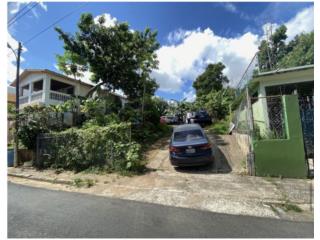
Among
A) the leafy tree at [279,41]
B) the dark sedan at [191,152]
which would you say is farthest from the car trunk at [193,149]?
the leafy tree at [279,41]

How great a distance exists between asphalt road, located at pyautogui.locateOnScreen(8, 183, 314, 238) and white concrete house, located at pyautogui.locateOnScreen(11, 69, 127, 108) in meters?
13.9

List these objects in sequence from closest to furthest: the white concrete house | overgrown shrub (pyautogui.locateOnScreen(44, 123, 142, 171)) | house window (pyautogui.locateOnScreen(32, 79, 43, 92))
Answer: overgrown shrub (pyautogui.locateOnScreen(44, 123, 142, 171))
the white concrete house
house window (pyautogui.locateOnScreen(32, 79, 43, 92))

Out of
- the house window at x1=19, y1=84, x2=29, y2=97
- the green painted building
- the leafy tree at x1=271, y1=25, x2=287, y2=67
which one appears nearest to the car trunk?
the green painted building

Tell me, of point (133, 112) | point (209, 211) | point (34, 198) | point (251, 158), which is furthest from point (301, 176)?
point (133, 112)

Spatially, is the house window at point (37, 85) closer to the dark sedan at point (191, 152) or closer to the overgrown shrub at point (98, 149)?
the overgrown shrub at point (98, 149)

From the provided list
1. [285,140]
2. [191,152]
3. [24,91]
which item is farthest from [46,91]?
[285,140]

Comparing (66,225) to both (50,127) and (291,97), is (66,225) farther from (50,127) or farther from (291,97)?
(50,127)

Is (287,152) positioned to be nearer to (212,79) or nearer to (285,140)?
(285,140)

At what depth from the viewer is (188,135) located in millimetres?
8438

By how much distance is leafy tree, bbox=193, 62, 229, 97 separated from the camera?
122ft

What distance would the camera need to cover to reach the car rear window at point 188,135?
8.20 metres

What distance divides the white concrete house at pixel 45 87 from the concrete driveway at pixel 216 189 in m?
10.5

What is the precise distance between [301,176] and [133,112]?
1159cm

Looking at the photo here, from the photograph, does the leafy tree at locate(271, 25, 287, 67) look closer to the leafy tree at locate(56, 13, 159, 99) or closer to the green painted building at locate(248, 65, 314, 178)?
the leafy tree at locate(56, 13, 159, 99)
